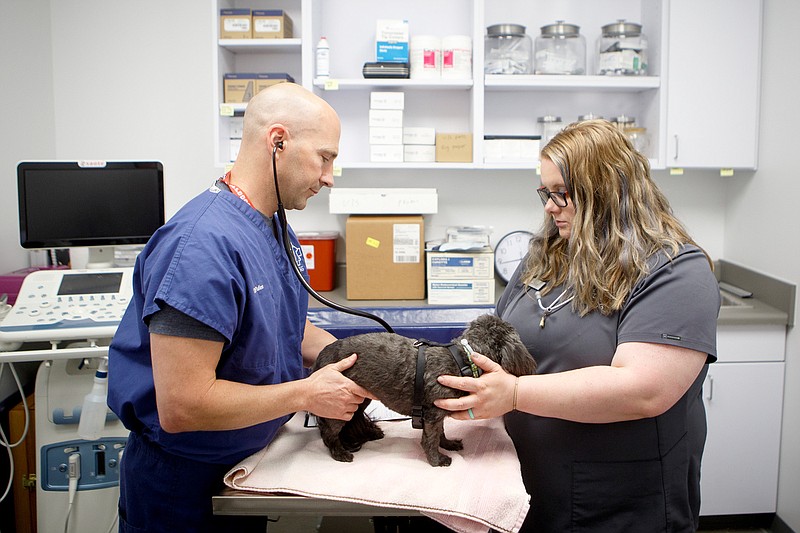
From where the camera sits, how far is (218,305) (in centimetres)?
109

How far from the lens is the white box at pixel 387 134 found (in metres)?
2.85

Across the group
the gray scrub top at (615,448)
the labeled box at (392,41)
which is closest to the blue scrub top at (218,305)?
the gray scrub top at (615,448)

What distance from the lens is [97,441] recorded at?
219cm

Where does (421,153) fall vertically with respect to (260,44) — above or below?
below

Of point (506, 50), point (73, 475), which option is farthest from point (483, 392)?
point (506, 50)

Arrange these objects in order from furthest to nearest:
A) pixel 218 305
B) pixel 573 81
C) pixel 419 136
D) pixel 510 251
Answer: pixel 510 251 → pixel 419 136 → pixel 573 81 → pixel 218 305

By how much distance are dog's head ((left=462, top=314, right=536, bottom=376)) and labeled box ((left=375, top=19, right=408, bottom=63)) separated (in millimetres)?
1840

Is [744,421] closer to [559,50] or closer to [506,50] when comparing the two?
[559,50]

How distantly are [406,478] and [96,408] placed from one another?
1231 millimetres

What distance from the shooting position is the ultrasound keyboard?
200 cm

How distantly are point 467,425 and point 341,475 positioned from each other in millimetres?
356

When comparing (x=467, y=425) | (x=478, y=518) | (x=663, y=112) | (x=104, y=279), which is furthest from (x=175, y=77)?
(x=478, y=518)

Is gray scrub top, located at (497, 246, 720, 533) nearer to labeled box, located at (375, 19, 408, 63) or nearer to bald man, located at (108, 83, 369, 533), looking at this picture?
bald man, located at (108, 83, 369, 533)

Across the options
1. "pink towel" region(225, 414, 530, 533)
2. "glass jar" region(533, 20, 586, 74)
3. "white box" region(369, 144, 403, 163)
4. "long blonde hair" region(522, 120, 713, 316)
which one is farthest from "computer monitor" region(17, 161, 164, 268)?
"glass jar" region(533, 20, 586, 74)
